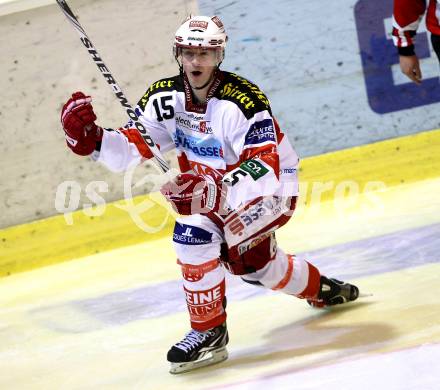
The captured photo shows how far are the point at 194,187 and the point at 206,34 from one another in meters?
0.53

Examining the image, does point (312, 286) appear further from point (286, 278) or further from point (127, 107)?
point (127, 107)

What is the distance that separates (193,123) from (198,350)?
78 cm

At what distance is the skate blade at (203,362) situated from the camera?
3135 mm

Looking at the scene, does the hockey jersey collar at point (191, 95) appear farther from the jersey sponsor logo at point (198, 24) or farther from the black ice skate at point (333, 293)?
the black ice skate at point (333, 293)

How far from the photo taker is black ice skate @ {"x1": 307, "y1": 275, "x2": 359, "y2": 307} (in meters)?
3.57

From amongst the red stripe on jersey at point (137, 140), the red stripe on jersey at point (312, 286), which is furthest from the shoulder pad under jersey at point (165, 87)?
the red stripe on jersey at point (312, 286)

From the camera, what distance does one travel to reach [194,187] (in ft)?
10.0

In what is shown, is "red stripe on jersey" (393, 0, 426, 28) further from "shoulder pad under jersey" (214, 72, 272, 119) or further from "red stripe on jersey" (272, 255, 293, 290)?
"red stripe on jersey" (272, 255, 293, 290)

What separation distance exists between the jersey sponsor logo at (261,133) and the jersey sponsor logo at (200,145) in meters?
0.18

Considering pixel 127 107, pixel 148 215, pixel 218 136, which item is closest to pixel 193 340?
pixel 218 136

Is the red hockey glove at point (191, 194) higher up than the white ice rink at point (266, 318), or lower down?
higher up

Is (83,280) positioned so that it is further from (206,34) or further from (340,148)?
(206,34)

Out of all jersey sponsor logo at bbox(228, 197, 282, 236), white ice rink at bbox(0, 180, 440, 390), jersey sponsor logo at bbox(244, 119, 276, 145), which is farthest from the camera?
jersey sponsor logo at bbox(228, 197, 282, 236)

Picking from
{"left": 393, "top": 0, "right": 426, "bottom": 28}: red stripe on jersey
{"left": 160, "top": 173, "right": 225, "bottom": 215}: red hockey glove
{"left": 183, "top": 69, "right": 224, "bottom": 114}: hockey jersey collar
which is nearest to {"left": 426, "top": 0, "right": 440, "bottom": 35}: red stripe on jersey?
{"left": 393, "top": 0, "right": 426, "bottom": 28}: red stripe on jersey
